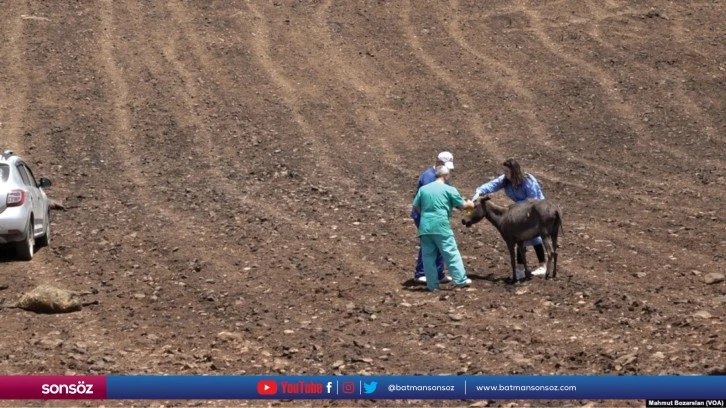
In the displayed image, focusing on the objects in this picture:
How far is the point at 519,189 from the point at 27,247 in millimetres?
7153

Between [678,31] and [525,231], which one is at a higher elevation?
[678,31]

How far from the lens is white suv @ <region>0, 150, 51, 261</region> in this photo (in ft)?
57.3

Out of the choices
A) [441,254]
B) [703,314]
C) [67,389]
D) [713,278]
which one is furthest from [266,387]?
[713,278]

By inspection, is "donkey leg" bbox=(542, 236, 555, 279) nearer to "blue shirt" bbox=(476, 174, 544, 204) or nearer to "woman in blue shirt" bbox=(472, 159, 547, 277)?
"woman in blue shirt" bbox=(472, 159, 547, 277)

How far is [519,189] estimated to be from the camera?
1578cm

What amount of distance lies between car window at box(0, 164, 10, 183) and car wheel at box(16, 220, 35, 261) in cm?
72

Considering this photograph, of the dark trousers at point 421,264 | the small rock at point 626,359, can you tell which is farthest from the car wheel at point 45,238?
the small rock at point 626,359

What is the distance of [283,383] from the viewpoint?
345 inches

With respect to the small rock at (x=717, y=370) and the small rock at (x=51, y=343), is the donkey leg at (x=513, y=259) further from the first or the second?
the small rock at (x=51, y=343)

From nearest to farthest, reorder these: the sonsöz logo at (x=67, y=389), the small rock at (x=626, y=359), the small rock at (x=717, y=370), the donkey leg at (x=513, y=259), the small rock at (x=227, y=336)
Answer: the sonsöz logo at (x=67, y=389) → the small rock at (x=717, y=370) → the small rock at (x=626, y=359) → the small rock at (x=227, y=336) → the donkey leg at (x=513, y=259)

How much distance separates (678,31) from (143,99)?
14.2m

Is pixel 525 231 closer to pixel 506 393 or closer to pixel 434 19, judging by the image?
pixel 506 393

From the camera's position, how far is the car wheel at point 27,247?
17859mm

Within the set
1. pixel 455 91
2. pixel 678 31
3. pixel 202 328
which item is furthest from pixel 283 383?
pixel 678 31
